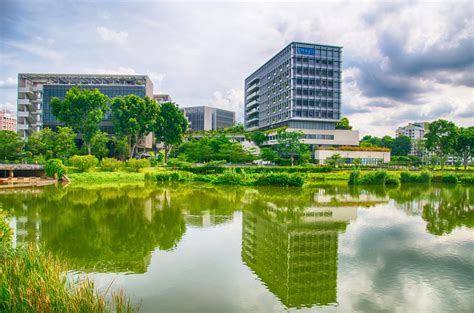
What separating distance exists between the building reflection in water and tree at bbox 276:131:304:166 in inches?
1538

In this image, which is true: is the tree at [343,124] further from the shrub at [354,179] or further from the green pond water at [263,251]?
the green pond water at [263,251]

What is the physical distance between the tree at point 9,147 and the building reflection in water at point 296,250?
138ft

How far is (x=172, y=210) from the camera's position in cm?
2241

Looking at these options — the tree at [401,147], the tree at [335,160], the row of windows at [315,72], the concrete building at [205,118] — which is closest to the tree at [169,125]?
the row of windows at [315,72]

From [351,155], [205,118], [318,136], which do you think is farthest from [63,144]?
[205,118]

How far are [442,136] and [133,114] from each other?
55.3 meters

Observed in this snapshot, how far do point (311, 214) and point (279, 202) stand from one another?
495cm

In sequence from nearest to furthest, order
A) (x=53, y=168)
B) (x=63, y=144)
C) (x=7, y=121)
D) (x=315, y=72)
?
1. (x=53, y=168)
2. (x=63, y=144)
3. (x=315, y=72)
4. (x=7, y=121)

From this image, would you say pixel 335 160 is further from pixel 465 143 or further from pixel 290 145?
pixel 465 143

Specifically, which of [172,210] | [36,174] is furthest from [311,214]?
[36,174]

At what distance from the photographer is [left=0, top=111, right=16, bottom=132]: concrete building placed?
14388cm

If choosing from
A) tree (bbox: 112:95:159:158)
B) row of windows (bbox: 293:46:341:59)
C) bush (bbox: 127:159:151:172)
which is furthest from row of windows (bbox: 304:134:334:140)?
bush (bbox: 127:159:151:172)

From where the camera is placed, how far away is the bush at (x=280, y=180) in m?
38.3

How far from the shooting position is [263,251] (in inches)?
545
